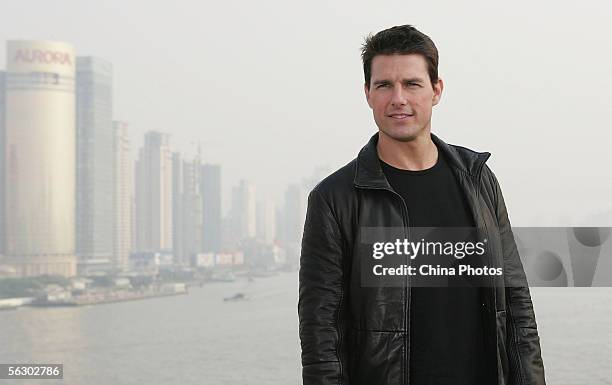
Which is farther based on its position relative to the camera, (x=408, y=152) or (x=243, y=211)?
(x=243, y=211)

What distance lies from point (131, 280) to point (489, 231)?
3038cm

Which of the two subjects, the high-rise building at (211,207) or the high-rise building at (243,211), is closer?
the high-rise building at (243,211)

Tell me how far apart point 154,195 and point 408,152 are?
2903 cm

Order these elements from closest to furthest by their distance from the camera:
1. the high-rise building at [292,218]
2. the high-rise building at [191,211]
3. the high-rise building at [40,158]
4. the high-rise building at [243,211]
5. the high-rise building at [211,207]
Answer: the high-rise building at [292,218] → the high-rise building at [243,211] → the high-rise building at [211,207] → the high-rise building at [191,211] → the high-rise building at [40,158]

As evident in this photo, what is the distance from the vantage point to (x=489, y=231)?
134 cm

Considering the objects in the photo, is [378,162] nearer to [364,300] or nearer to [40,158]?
[364,300]

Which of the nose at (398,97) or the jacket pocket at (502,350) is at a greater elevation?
the nose at (398,97)

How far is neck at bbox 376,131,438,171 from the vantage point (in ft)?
4.39

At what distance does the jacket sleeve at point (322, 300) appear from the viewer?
4.09 ft

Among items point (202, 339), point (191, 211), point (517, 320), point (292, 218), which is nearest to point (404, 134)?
point (517, 320)

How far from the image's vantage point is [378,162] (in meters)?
1.34

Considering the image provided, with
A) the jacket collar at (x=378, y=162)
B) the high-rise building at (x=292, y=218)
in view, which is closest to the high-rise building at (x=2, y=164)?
the high-rise building at (x=292, y=218)

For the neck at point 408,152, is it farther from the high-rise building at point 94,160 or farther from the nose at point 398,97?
the high-rise building at point 94,160

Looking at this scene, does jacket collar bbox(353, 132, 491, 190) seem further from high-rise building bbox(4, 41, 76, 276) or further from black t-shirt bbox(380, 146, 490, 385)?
high-rise building bbox(4, 41, 76, 276)
